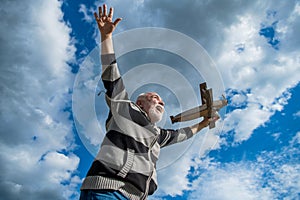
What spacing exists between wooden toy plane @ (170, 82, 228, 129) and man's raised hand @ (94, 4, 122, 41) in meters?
2.29

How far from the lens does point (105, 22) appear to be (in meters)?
3.94

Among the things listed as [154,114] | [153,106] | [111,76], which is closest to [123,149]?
[111,76]

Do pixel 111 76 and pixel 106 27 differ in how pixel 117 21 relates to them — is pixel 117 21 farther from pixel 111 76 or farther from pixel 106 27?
pixel 111 76

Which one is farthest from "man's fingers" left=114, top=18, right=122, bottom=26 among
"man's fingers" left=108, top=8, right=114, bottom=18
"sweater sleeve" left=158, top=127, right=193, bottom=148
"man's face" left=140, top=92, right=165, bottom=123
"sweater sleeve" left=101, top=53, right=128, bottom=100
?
"sweater sleeve" left=158, top=127, right=193, bottom=148

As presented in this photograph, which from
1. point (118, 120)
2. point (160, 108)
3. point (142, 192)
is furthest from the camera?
point (160, 108)

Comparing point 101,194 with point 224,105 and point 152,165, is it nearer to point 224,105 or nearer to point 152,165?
point 152,165

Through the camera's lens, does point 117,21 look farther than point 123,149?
Yes

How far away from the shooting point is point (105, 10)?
401cm

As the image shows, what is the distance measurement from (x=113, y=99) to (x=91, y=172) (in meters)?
0.98

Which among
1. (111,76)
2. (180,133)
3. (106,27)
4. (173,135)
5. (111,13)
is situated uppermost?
(111,13)

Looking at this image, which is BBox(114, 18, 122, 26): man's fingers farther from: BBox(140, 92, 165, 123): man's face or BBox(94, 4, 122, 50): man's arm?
BBox(140, 92, 165, 123): man's face

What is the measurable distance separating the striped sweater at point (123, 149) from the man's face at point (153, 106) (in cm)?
32

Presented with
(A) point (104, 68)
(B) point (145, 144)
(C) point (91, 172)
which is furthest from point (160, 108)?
(C) point (91, 172)

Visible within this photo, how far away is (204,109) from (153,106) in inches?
57.8
